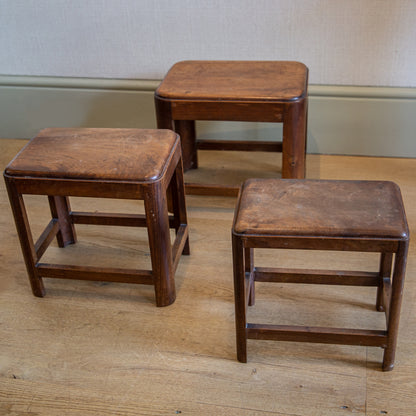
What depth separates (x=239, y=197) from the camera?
4.20ft

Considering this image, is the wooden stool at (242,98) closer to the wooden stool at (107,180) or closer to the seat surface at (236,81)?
the seat surface at (236,81)

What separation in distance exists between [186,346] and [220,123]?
1.02m

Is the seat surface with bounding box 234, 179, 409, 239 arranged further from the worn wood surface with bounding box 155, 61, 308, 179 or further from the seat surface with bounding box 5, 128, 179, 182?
the worn wood surface with bounding box 155, 61, 308, 179

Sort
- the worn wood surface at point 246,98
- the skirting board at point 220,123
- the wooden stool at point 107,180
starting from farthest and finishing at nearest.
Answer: the skirting board at point 220,123 < the worn wood surface at point 246,98 < the wooden stool at point 107,180

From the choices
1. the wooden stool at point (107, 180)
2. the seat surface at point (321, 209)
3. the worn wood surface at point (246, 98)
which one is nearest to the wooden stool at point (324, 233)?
the seat surface at point (321, 209)

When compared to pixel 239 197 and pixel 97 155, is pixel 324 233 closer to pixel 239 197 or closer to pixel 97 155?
pixel 239 197

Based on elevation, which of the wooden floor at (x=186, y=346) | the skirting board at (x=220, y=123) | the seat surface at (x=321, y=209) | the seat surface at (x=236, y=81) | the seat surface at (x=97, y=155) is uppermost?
the seat surface at (x=236, y=81)

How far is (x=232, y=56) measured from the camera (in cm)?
204

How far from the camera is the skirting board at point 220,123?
6.64 feet

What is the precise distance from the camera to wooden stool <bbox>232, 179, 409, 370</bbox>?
3.76 ft

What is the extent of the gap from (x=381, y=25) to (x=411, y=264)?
2.56ft

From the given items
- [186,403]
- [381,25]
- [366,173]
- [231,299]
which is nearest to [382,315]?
[231,299]

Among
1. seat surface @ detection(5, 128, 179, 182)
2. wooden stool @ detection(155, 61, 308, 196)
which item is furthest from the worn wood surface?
seat surface @ detection(5, 128, 179, 182)

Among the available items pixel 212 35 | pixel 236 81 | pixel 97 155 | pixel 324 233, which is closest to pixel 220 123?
pixel 212 35
